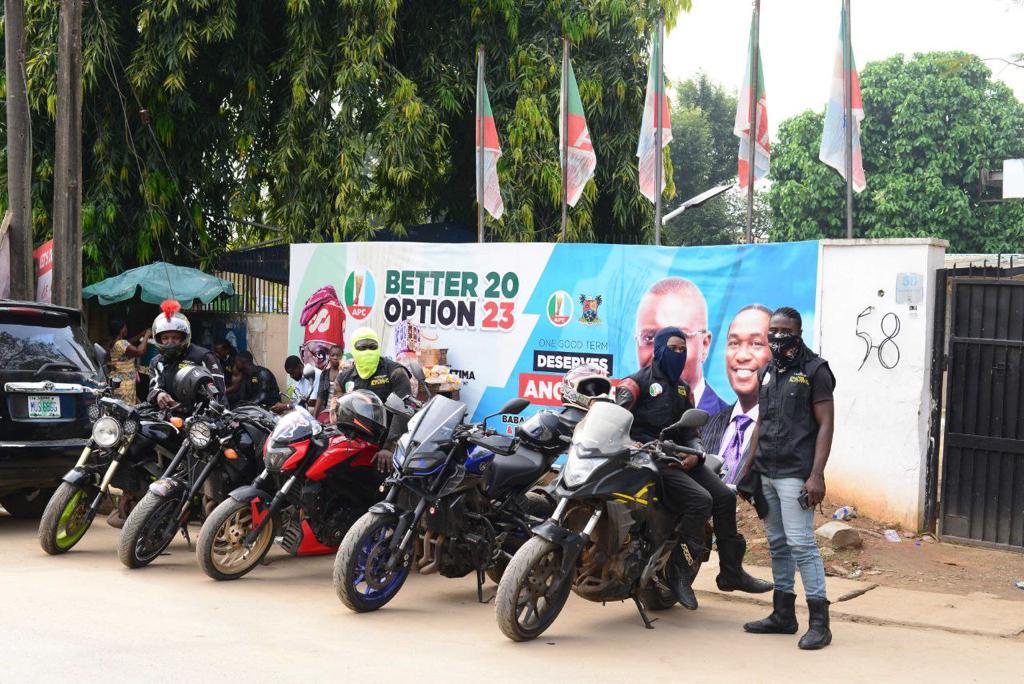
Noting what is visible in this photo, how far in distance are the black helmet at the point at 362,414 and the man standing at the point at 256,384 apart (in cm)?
643

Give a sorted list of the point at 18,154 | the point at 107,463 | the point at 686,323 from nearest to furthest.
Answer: the point at 107,463 < the point at 686,323 < the point at 18,154

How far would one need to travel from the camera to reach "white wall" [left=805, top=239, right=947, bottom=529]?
890 centimetres

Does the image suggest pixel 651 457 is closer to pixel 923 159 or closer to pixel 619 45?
pixel 619 45

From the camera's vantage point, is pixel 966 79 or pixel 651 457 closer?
pixel 651 457

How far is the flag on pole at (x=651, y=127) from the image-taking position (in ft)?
40.7

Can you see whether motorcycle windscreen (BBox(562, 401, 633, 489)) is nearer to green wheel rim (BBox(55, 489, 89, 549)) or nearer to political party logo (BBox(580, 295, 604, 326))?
green wheel rim (BBox(55, 489, 89, 549))

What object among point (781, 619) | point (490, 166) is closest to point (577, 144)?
point (490, 166)

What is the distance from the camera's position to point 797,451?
629 cm

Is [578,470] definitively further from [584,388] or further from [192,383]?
[192,383]

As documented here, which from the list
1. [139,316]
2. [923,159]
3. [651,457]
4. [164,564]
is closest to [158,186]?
[139,316]

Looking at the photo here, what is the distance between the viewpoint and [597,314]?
11031 mm

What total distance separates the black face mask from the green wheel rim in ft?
16.4

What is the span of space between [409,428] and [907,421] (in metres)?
4.15

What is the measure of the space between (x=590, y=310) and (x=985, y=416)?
3749 mm
